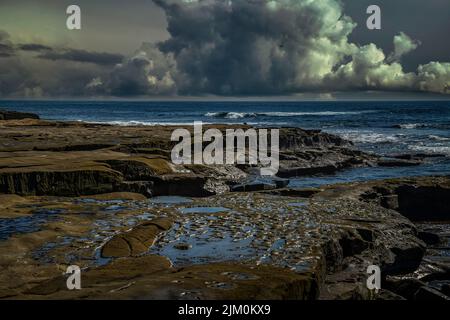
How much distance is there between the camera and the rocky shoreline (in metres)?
7.71

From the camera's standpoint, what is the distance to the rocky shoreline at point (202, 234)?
25.3 feet

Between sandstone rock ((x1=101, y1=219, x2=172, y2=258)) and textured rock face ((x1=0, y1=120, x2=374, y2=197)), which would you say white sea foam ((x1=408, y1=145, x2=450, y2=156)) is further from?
sandstone rock ((x1=101, y1=219, x2=172, y2=258))

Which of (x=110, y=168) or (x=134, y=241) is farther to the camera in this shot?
(x=110, y=168)

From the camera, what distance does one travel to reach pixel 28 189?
52.0 feet

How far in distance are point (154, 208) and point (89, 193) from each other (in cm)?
395

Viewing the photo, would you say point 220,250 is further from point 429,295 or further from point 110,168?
point 110,168

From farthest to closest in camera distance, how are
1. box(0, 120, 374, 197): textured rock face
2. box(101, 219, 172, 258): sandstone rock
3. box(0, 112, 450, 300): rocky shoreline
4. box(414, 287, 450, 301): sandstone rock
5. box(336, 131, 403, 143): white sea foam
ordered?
1. box(336, 131, 403, 143): white sea foam
2. box(0, 120, 374, 197): textured rock face
3. box(101, 219, 172, 258): sandstone rock
4. box(414, 287, 450, 301): sandstone rock
5. box(0, 112, 450, 300): rocky shoreline

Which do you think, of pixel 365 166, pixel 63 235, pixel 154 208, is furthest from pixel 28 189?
pixel 365 166

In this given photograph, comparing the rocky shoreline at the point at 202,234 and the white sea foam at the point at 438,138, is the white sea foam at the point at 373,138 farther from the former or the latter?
the rocky shoreline at the point at 202,234

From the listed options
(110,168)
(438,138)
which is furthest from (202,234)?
(438,138)

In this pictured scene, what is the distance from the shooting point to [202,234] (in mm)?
10539

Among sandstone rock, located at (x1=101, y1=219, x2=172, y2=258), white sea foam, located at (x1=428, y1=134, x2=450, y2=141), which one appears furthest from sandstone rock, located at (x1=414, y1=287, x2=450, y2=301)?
white sea foam, located at (x1=428, y1=134, x2=450, y2=141)

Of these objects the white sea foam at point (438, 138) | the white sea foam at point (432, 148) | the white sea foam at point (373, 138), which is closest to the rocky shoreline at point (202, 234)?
the white sea foam at point (432, 148)
